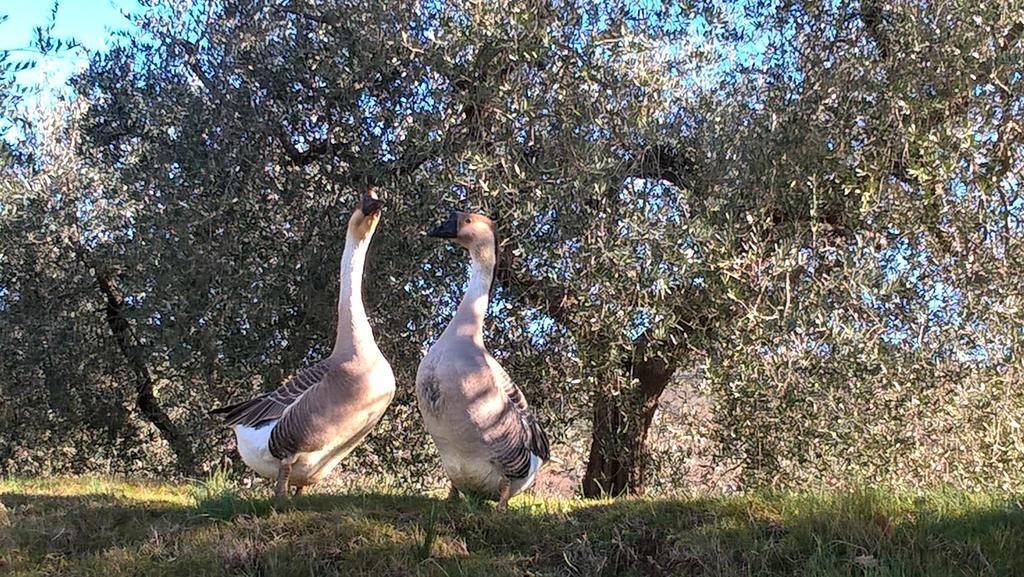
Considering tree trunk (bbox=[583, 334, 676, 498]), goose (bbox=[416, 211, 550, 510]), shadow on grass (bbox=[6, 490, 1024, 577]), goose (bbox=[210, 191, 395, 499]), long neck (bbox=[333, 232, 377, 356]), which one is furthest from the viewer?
tree trunk (bbox=[583, 334, 676, 498])

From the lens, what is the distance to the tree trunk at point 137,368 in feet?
34.0

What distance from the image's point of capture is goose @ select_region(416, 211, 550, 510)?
4941 mm

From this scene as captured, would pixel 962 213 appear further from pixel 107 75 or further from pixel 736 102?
pixel 107 75

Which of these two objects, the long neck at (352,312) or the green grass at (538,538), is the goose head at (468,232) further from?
the green grass at (538,538)

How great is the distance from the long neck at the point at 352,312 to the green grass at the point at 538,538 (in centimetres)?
98

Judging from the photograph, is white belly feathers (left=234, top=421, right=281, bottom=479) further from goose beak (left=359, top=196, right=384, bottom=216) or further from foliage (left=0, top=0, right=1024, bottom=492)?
foliage (left=0, top=0, right=1024, bottom=492)

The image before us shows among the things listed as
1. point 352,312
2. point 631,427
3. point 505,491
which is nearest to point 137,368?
point 352,312

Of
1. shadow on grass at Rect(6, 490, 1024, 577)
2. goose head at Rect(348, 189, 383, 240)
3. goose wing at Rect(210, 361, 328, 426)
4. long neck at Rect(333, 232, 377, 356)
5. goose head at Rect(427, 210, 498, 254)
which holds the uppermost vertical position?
goose head at Rect(348, 189, 383, 240)

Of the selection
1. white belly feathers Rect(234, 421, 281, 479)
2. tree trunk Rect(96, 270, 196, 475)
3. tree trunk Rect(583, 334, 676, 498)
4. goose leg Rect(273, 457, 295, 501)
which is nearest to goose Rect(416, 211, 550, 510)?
goose leg Rect(273, 457, 295, 501)

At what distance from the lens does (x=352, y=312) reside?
5.53m

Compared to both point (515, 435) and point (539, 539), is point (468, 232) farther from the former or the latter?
point (539, 539)

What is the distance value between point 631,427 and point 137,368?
6.56m

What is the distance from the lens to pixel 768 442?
22.4 ft

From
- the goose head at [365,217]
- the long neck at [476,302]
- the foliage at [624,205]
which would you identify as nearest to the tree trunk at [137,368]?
the foliage at [624,205]
